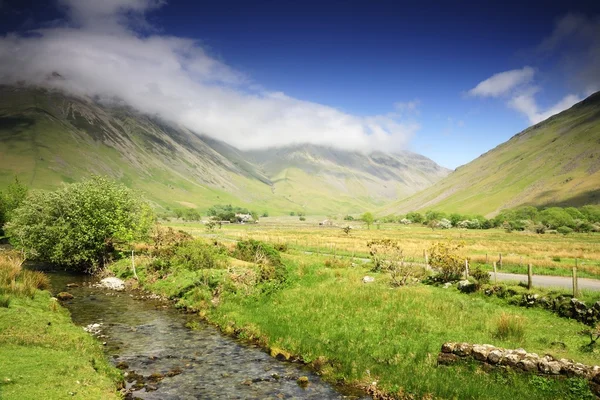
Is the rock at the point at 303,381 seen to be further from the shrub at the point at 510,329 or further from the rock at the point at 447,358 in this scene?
the shrub at the point at 510,329

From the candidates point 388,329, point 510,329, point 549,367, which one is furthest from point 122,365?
point 510,329

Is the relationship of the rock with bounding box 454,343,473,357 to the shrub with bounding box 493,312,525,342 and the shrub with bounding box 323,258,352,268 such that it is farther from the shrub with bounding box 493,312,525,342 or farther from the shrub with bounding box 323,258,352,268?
the shrub with bounding box 323,258,352,268

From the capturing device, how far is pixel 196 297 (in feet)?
124

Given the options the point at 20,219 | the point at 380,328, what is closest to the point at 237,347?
the point at 380,328

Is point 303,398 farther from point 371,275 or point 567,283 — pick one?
point 567,283

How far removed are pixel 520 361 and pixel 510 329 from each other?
5.12m

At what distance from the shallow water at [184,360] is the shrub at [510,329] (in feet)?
38.6

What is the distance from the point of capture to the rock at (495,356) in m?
19.6

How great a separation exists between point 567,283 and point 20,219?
7312cm

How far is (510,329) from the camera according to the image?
23.6 m

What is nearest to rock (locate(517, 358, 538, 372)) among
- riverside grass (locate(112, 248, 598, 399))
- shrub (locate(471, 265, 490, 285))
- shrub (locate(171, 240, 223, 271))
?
riverside grass (locate(112, 248, 598, 399))

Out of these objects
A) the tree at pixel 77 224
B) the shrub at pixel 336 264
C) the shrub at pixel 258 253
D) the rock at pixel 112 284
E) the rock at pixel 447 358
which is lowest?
the rock at pixel 112 284

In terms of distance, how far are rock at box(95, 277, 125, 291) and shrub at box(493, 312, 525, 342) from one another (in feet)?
133

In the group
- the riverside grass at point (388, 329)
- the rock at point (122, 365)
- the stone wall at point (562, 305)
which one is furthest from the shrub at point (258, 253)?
the stone wall at point (562, 305)
